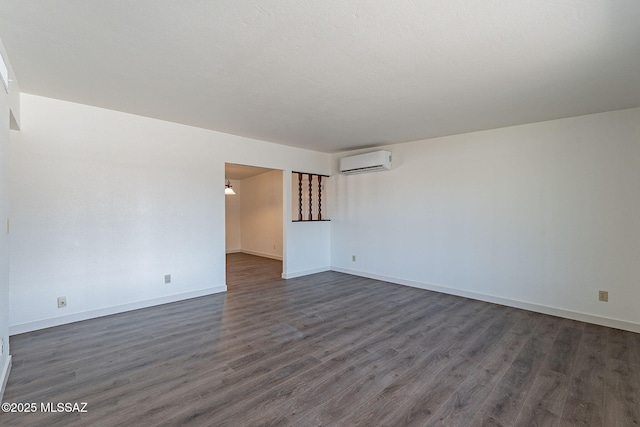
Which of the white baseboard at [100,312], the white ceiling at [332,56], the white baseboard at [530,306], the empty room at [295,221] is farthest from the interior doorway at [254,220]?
the white ceiling at [332,56]

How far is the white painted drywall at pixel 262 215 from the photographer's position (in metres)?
7.61

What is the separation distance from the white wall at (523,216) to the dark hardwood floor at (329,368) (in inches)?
17.1

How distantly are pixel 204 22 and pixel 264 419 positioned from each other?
2483 mm

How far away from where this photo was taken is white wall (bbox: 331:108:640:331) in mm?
3242

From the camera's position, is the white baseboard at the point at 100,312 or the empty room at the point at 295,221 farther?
the white baseboard at the point at 100,312

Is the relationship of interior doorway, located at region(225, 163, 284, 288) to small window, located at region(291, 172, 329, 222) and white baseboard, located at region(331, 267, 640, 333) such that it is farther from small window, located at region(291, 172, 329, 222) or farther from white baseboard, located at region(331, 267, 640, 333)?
white baseboard, located at region(331, 267, 640, 333)

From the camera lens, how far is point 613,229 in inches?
129

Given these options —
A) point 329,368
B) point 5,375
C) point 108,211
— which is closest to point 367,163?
point 329,368

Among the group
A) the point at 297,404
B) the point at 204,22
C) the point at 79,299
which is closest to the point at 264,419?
the point at 297,404

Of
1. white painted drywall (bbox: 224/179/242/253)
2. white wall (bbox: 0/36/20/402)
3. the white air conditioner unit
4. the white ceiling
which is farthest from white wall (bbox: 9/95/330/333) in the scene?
white painted drywall (bbox: 224/179/242/253)

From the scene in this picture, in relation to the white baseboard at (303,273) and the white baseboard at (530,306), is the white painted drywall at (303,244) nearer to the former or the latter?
the white baseboard at (303,273)

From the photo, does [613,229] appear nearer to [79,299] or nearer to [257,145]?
[257,145]

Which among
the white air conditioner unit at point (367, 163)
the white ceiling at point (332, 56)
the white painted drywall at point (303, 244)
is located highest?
the white ceiling at point (332, 56)

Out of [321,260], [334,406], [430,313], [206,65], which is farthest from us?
[321,260]
